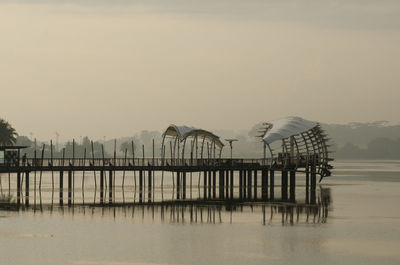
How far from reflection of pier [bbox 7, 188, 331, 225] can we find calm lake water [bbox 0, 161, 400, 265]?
0.29 ft

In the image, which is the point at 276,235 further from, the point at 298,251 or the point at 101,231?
the point at 101,231

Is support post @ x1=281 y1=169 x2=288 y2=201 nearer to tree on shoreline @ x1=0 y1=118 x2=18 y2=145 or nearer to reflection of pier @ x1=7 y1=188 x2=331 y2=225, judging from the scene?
reflection of pier @ x1=7 y1=188 x2=331 y2=225

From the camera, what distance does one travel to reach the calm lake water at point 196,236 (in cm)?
5625

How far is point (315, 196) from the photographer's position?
11169 cm

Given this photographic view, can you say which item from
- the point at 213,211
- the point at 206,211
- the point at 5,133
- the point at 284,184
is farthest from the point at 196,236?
the point at 5,133

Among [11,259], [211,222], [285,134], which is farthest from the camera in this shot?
[285,134]

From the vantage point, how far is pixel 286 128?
108688 millimetres

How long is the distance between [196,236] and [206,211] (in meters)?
19.5

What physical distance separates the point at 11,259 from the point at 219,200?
46.8 metres

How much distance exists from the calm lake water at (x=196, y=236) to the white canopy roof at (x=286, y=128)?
1705 centimetres

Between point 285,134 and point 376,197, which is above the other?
point 285,134

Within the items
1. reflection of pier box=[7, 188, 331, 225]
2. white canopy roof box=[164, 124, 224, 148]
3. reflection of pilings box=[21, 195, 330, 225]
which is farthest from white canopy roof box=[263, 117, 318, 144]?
reflection of pilings box=[21, 195, 330, 225]

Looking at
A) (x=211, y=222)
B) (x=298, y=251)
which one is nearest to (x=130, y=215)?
(x=211, y=222)

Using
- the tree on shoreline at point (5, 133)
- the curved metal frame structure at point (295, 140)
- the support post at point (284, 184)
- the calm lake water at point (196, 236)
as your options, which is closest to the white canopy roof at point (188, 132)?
the curved metal frame structure at point (295, 140)
